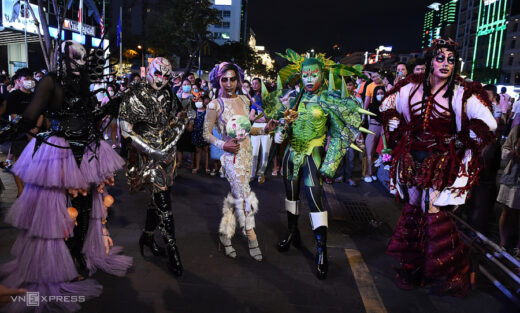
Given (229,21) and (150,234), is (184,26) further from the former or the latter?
(229,21)

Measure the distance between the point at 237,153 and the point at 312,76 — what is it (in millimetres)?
1199

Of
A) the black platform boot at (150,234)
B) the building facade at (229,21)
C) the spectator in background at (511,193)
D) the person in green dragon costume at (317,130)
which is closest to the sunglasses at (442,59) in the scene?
the person in green dragon costume at (317,130)

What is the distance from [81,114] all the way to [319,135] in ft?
8.05

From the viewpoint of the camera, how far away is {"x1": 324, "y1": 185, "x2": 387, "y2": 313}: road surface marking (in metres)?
3.31

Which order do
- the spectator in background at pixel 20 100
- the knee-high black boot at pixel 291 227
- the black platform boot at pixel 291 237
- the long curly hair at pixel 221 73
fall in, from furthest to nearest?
1. the spectator in background at pixel 20 100
2. the black platform boot at pixel 291 237
3. the knee-high black boot at pixel 291 227
4. the long curly hair at pixel 221 73

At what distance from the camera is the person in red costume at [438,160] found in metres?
3.38

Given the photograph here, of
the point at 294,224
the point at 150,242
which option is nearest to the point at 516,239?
the point at 294,224

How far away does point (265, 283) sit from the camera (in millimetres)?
3623

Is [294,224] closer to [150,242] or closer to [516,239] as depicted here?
[150,242]

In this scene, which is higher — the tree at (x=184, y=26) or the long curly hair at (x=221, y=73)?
the tree at (x=184, y=26)

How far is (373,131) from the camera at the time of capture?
824 centimetres

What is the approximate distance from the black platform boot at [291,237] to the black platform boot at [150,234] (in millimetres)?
1425

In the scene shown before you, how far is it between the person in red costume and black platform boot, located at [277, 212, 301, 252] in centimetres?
125

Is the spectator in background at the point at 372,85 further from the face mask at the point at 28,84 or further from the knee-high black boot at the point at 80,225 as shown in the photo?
the face mask at the point at 28,84
